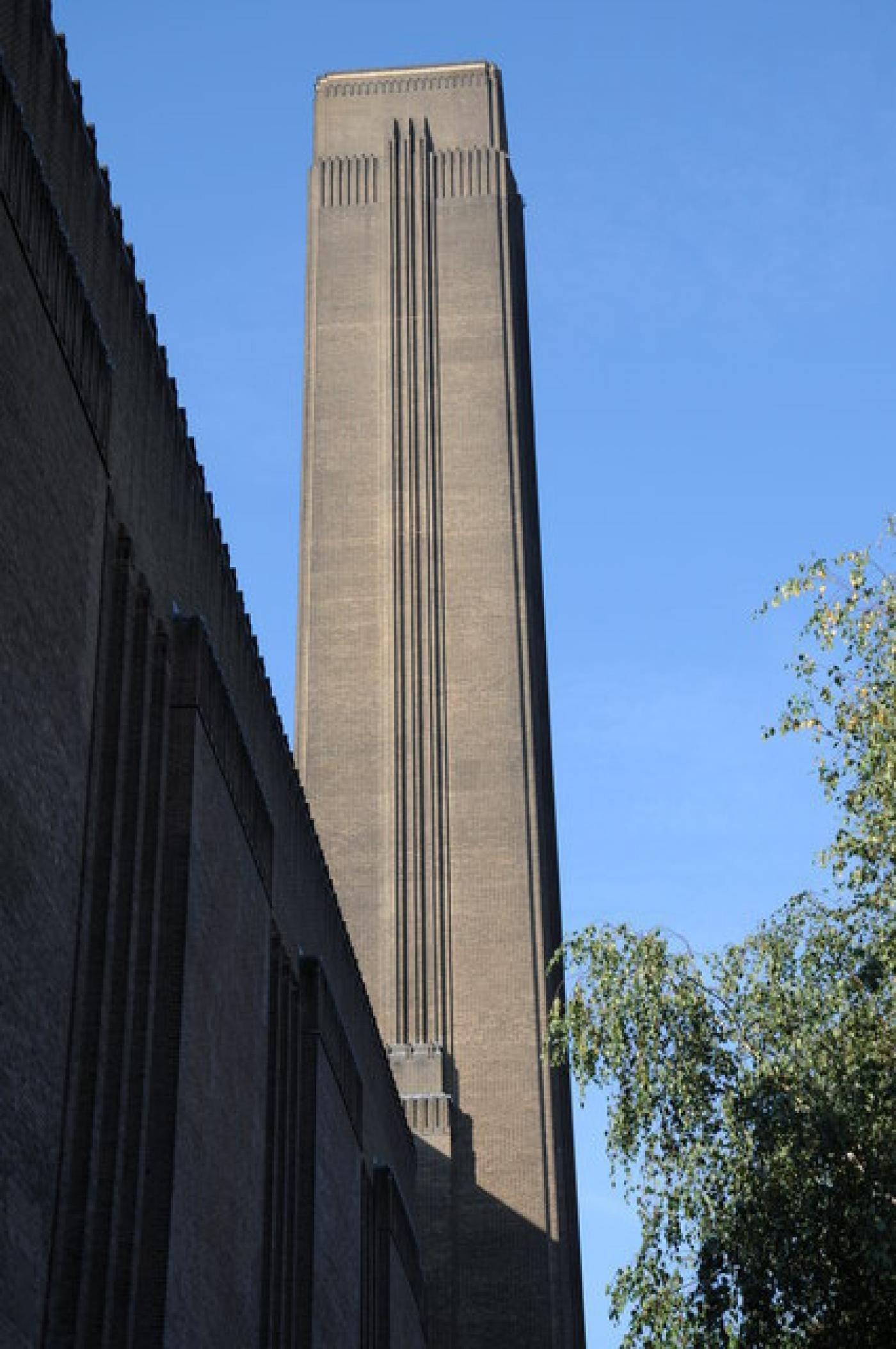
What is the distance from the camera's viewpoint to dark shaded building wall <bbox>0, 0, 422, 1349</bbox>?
1248 centimetres

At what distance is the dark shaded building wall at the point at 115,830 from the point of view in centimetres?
1248

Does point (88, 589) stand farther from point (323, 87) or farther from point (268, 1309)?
point (323, 87)

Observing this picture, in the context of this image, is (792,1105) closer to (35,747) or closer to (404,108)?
(35,747)

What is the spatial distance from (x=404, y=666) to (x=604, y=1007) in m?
24.7

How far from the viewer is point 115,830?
14.9 meters

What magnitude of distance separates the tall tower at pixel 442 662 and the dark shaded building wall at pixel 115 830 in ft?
61.5

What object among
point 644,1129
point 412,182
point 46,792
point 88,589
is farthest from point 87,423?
point 412,182

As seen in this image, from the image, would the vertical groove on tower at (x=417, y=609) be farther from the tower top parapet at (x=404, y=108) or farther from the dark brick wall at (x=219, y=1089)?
the dark brick wall at (x=219, y=1089)

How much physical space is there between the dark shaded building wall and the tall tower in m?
18.7

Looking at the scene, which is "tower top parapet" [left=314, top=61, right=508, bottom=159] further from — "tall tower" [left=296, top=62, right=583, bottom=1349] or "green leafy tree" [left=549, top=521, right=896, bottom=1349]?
"green leafy tree" [left=549, top=521, right=896, bottom=1349]

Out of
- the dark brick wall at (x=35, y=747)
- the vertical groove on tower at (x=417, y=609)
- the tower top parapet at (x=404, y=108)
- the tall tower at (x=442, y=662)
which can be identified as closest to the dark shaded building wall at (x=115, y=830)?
the dark brick wall at (x=35, y=747)

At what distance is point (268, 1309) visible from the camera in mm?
19781

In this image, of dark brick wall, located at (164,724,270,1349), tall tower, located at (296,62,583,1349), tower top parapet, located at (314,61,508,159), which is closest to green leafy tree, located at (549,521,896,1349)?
dark brick wall, located at (164,724,270,1349)

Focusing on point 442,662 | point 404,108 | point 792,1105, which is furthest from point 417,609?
point 792,1105
